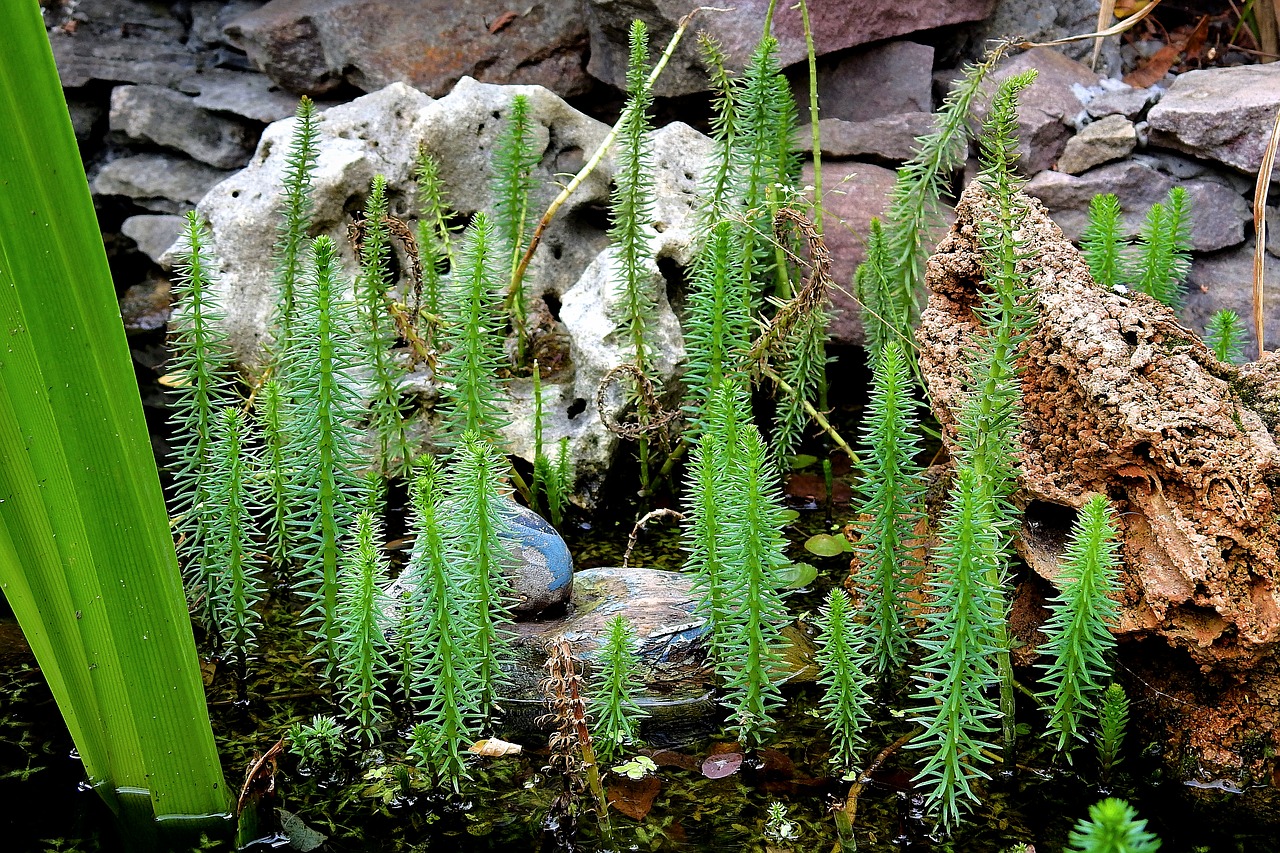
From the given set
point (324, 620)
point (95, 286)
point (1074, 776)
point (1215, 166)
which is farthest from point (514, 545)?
point (1215, 166)

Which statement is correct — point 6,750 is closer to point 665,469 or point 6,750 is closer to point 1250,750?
point 665,469

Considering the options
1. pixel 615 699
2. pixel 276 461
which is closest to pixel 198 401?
pixel 276 461

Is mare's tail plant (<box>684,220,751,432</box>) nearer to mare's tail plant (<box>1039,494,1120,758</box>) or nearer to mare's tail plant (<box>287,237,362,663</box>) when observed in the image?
mare's tail plant (<box>287,237,362,663</box>)

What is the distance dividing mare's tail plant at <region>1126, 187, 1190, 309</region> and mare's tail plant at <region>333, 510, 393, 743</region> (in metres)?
2.44

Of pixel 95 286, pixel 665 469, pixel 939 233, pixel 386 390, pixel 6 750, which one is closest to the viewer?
pixel 95 286

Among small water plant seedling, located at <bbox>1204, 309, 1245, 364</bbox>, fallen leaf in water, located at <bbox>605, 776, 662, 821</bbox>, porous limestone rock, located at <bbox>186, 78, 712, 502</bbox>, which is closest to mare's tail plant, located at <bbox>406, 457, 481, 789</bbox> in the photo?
fallen leaf in water, located at <bbox>605, 776, 662, 821</bbox>

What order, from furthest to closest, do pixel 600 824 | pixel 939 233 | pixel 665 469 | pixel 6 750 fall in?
pixel 939 233 → pixel 665 469 → pixel 6 750 → pixel 600 824

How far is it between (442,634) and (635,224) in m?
1.67

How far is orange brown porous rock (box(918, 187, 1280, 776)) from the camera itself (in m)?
2.45

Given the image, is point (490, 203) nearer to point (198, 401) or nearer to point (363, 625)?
point (198, 401)

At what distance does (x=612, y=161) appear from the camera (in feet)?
14.6

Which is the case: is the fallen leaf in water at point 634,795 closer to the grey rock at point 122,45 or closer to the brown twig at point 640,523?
the brown twig at point 640,523

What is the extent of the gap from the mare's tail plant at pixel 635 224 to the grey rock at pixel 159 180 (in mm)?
3028

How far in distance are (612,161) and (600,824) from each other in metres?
2.74
